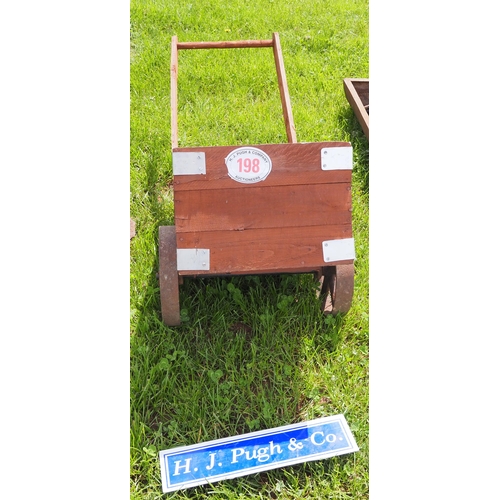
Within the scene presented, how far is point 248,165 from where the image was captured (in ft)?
7.69

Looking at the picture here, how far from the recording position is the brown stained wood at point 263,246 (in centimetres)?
235

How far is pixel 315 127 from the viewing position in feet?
13.4

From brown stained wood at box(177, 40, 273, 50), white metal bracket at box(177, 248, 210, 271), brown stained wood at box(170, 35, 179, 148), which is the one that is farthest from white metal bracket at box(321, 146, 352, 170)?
brown stained wood at box(177, 40, 273, 50)

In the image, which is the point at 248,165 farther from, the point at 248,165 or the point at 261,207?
the point at 261,207

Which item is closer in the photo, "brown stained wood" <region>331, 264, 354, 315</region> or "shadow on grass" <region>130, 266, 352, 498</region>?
"shadow on grass" <region>130, 266, 352, 498</region>

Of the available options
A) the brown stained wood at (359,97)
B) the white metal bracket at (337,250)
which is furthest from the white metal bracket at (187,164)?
the brown stained wood at (359,97)

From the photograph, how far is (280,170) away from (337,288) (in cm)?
70

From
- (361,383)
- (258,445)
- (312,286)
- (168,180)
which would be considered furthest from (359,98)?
(258,445)

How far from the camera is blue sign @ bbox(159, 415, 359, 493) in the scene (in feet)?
7.01

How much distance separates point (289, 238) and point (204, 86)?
8.15 feet

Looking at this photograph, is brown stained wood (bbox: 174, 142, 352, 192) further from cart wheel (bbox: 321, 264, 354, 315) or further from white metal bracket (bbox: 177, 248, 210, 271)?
cart wheel (bbox: 321, 264, 354, 315)

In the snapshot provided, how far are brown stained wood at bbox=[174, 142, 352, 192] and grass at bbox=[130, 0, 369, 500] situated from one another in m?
0.75

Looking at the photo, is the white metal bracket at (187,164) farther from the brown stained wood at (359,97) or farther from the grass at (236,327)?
the brown stained wood at (359,97)

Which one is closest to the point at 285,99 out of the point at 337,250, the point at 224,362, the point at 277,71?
the point at 277,71
